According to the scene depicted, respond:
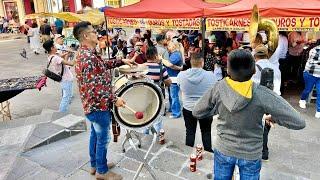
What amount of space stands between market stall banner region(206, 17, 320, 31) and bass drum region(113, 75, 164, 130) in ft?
12.1

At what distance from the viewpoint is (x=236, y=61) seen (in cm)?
225

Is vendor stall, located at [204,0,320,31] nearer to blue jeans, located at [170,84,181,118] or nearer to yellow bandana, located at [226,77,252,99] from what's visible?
blue jeans, located at [170,84,181,118]

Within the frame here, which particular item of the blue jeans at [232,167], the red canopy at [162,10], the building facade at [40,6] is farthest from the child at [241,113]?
the building facade at [40,6]

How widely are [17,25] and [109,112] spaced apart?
28.0 metres

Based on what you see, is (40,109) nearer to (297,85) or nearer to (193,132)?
(193,132)

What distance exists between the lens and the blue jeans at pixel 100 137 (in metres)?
3.36

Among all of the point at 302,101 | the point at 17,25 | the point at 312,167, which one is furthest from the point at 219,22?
the point at 17,25

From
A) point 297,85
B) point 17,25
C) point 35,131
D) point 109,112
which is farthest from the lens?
point 17,25

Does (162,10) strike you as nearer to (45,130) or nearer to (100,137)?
(45,130)

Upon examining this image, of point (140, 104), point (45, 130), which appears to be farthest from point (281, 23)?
point (45, 130)

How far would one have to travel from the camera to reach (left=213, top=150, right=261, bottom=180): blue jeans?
97.3 inches

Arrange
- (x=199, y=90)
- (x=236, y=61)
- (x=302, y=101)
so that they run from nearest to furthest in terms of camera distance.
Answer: (x=236, y=61) < (x=199, y=90) < (x=302, y=101)

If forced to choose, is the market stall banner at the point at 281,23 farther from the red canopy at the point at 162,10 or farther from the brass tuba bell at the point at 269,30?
the brass tuba bell at the point at 269,30

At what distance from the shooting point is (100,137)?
3461 millimetres
